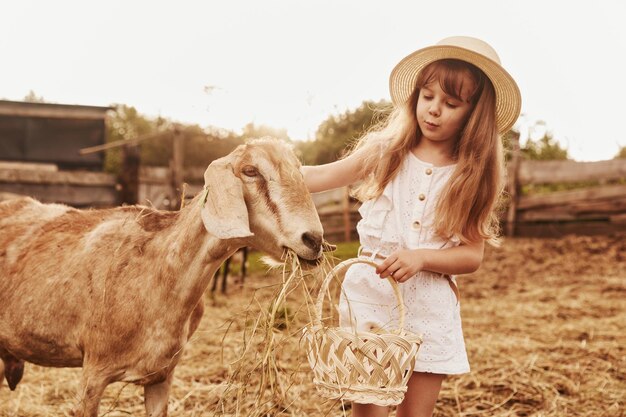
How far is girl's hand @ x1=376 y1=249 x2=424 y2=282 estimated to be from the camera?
105 inches

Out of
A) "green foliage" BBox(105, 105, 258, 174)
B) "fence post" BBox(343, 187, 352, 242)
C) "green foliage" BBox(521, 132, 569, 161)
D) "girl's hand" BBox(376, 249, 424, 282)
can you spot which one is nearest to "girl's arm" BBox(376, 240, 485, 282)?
"girl's hand" BBox(376, 249, 424, 282)

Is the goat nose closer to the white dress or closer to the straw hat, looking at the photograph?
the white dress

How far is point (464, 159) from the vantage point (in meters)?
2.95

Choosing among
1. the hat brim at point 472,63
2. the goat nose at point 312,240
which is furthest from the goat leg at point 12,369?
the hat brim at point 472,63

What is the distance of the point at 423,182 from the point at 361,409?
1075mm

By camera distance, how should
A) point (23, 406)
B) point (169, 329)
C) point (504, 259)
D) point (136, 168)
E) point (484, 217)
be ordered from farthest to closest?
point (504, 259) → point (136, 168) → point (23, 406) → point (484, 217) → point (169, 329)

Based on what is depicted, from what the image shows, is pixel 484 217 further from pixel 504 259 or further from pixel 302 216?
pixel 504 259

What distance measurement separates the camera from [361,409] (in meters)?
3.00

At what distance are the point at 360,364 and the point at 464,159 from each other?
1069 millimetres

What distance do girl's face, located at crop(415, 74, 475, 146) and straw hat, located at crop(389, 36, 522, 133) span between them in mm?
105

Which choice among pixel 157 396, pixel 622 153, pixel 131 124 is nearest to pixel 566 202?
pixel 622 153

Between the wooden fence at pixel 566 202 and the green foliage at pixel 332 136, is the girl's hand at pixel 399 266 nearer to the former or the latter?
the green foliage at pixel 332 136

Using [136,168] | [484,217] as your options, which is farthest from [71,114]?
[484,217]

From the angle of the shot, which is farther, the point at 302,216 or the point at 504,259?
the point at 504,259
